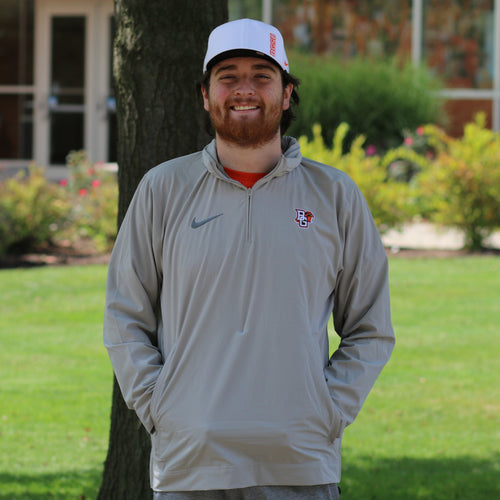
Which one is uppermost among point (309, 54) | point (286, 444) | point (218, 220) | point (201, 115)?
point (309, 54)

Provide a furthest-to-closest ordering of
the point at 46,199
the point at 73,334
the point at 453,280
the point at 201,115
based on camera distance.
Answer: the point at 46,199 → the point at 453,280 → the point at 73,334 → the point at 201,115

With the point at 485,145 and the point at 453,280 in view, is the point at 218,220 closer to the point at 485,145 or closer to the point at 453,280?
the point at 453,280

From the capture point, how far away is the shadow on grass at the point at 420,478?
4730mm

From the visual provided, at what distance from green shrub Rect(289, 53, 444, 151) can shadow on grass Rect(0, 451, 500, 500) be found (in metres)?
10.7

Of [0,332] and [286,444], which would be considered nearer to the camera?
[286,444]

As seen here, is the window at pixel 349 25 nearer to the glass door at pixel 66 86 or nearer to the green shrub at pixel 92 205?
the glass door at pixel 66 86

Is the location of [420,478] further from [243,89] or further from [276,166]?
[243,89]

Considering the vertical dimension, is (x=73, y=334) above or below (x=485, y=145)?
below

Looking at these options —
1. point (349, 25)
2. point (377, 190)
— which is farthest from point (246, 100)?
point (349, 25)

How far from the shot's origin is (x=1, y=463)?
525 centimetres

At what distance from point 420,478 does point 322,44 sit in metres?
13.9

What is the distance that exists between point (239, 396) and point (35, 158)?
16262 mm

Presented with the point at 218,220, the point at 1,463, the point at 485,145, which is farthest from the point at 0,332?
the point at 485,145

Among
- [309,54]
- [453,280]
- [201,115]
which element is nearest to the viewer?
[201,115]
